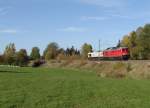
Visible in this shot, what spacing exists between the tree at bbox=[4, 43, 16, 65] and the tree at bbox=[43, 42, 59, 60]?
52.5ft

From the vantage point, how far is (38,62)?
139 m

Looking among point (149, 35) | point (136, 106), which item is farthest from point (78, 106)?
point (149, 35)

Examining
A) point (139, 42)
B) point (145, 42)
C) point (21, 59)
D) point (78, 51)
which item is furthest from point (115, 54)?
point (78, 51)

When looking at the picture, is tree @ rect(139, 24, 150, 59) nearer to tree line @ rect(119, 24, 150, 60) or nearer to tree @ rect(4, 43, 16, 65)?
tree line @ rect(119, 24, 150, 60)

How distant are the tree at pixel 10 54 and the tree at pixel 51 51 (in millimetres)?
15999

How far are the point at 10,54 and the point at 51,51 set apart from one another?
20.3m

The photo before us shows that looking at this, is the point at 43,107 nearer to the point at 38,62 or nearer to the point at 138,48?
the point at 138,48

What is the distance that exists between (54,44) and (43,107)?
6968 inches

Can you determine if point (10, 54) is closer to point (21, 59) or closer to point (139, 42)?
point (21, 59)

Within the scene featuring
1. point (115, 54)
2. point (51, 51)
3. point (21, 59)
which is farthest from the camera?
point (51, 51)

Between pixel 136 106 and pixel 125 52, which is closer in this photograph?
pixel 136 106

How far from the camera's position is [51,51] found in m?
181

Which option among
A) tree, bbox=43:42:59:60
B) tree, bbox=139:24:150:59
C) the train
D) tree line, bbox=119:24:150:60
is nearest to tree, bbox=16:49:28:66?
tree, bbox=43:42:59:60

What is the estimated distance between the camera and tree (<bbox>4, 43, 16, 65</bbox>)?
164 metres
